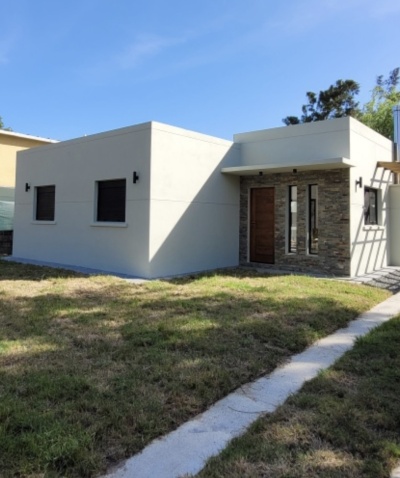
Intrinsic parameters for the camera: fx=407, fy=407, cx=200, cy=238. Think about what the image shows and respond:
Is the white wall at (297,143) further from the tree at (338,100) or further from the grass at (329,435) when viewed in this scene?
the tree at (338,100)

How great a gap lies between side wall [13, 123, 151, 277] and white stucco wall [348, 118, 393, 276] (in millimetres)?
5341

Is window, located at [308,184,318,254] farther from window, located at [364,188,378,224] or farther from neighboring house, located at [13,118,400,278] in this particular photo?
window, located at [364,188,378,224]

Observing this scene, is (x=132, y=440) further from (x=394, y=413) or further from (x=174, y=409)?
(x=394, y=413)

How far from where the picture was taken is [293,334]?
526 centimetres

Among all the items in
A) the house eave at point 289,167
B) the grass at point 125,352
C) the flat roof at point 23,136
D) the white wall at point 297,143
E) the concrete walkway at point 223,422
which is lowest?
the concrete walkway at point 223,422

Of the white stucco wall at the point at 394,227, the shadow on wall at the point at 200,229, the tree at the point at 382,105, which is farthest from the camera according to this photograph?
the tree at the point at 382,105

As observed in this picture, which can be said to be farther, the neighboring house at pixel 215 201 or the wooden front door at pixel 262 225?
the wooden front door at pixel 262 225

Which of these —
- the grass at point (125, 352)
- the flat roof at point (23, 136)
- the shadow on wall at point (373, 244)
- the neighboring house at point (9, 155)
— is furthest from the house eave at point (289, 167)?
the flat roof at point (23, 136)

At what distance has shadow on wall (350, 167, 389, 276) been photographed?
10.9m

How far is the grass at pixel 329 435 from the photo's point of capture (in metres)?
2.47

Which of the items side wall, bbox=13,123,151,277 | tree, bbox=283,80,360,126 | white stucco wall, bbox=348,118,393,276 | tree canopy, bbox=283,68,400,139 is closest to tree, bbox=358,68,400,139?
tree canopy, bbox=283,68,400,139

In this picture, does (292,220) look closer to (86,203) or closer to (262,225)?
Result: (262,225)

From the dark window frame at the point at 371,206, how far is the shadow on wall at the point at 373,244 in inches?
6.1

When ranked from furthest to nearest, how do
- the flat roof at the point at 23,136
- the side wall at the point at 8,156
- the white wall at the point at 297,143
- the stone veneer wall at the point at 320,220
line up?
the side wall at the point at 8,156 → the flat roof at the point at 23,136 → the white wall at the point at 297,143 → the stone veneer wall at the point at 320,220
